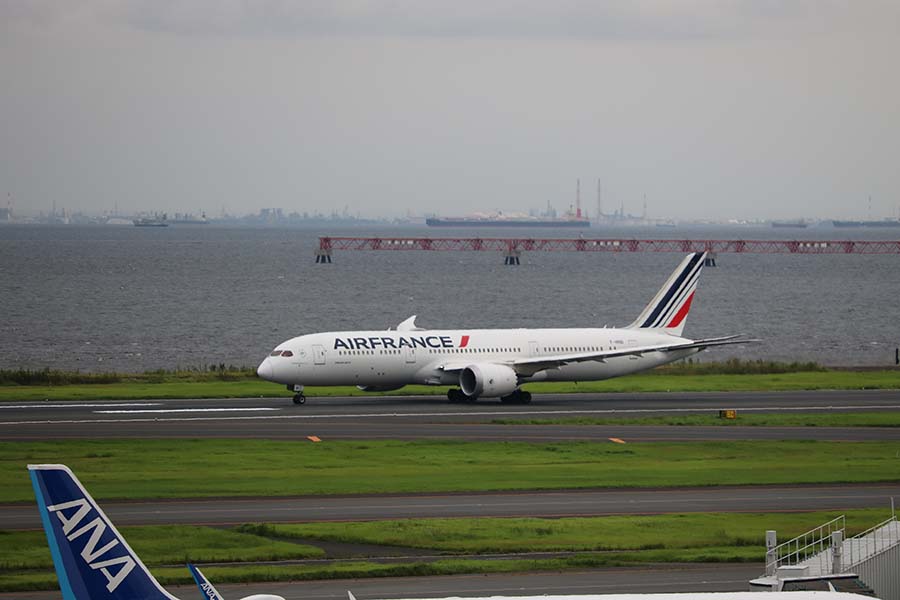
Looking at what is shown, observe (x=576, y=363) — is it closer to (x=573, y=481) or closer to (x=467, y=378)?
(x=467, y=378)

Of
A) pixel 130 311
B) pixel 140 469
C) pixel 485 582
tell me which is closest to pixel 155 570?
pixel 485 582

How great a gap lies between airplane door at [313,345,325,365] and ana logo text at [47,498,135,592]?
178 ft

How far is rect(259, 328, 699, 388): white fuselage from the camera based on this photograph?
80.3 metres

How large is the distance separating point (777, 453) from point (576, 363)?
24399mm

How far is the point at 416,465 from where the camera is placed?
6091cm

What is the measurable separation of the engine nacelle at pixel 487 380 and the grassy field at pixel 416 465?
16053 mm

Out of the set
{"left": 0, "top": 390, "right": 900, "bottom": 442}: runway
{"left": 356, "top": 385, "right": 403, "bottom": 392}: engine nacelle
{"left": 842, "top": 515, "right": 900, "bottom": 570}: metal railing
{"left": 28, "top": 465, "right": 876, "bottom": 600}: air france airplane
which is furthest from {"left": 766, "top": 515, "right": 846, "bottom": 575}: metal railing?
{"left": 356, "top": 385, "right": 403, "bottom": 392}: engine nacelle

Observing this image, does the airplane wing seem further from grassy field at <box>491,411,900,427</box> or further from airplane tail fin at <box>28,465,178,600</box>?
airplane tail fin at <box>28,465,178,600</box>

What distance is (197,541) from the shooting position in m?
46.2

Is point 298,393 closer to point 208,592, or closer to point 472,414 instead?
point 472,414

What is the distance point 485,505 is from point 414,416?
24819mm

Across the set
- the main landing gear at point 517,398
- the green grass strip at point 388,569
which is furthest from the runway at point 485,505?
the main landing gear at point 517,398

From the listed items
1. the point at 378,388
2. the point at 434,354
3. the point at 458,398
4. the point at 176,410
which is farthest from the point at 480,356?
the point at 176,410

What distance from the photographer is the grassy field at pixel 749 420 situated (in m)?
73.1
